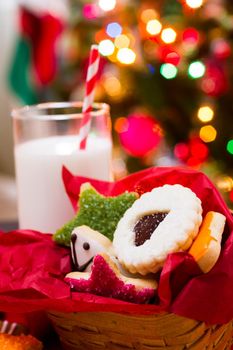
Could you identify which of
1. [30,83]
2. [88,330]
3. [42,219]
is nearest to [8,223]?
[42,219]

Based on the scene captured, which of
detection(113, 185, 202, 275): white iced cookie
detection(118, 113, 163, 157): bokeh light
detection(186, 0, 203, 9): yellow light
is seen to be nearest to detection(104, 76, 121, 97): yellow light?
detection(118, 113, 163, 157): bokeh light

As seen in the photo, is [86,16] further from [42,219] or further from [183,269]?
[183,269]

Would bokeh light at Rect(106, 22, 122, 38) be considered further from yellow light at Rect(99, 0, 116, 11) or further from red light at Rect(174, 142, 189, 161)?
red light at Rect(174, 142, 189, 161)

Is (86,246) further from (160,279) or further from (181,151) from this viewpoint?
(181,151)

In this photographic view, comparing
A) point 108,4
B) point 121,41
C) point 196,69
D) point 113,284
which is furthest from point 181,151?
point 113,284

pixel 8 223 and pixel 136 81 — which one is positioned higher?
pixel 136 81

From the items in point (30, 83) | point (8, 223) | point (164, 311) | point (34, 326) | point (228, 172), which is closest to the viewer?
point (164, 311)

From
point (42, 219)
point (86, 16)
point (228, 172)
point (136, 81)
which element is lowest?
point (228, 172)
